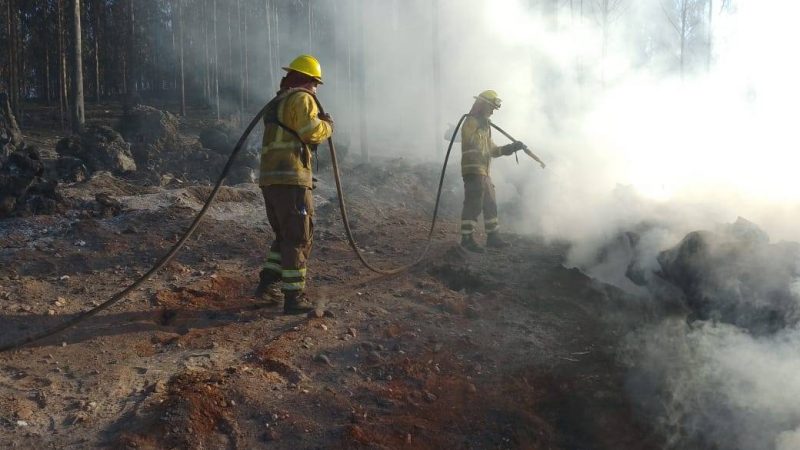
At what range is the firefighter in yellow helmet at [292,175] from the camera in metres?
4.30

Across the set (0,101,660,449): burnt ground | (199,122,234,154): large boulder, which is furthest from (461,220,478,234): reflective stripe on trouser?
(199,122,234,154): large boulder

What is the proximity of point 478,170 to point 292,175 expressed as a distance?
3.24 meters

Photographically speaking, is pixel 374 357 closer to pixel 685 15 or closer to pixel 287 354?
pixel 287 354

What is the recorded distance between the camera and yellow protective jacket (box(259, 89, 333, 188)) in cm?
430

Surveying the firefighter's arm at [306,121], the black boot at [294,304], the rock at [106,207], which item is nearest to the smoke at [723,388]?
the black boot at [294,304]

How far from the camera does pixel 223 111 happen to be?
26.8 meters

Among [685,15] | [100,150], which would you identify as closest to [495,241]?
[100,150]

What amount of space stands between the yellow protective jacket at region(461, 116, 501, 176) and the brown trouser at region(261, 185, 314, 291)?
3108 mm

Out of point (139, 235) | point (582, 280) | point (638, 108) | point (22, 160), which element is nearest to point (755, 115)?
point (638, 108)

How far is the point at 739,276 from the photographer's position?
13.2 feet

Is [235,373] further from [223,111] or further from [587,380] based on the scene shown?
[223,111]

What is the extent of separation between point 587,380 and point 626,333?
2.75 ft

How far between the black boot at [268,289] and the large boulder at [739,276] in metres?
2.95

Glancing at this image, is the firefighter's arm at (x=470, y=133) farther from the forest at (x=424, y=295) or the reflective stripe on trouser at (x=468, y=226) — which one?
the reflective stripe on trouser at (x=468, y=226)
